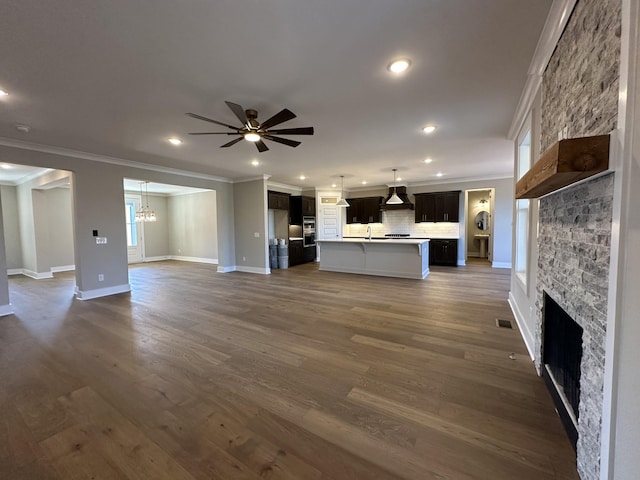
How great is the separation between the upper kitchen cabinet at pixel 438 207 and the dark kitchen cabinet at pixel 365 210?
1.34m

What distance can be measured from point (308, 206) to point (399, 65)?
706 centimetres

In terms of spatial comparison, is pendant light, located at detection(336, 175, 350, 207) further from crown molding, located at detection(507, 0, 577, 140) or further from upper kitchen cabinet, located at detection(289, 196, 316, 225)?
crown molding, located at detection(507, 0, 577, 140)

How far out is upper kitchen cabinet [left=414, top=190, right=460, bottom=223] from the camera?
833 cm

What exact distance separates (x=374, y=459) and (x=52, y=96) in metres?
4.40

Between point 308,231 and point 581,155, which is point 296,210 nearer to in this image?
point 308,231

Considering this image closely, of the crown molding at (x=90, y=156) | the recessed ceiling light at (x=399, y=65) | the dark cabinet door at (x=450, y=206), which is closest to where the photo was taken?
the recessed ceiling light at (x=399, y=65)

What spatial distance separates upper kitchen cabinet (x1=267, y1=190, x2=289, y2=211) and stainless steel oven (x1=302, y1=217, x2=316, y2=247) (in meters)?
0.84

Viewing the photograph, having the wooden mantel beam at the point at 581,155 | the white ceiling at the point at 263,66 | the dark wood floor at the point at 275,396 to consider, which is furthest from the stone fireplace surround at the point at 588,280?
the white ceiling at the point at 263,66

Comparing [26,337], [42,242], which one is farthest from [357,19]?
[42,242]

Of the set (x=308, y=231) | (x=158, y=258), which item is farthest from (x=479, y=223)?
(x=158, y=258)

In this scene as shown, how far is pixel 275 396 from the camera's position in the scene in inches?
84.3

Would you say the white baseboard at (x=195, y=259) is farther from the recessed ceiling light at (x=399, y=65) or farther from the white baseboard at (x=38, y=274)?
the recessed ceiling light at (x=399, y=65)

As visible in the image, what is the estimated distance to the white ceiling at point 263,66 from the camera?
1775mm

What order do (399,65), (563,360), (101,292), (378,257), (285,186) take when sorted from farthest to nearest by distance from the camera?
(285,186)
(378,257)
(101,292)
(399,65)
(563,360)
